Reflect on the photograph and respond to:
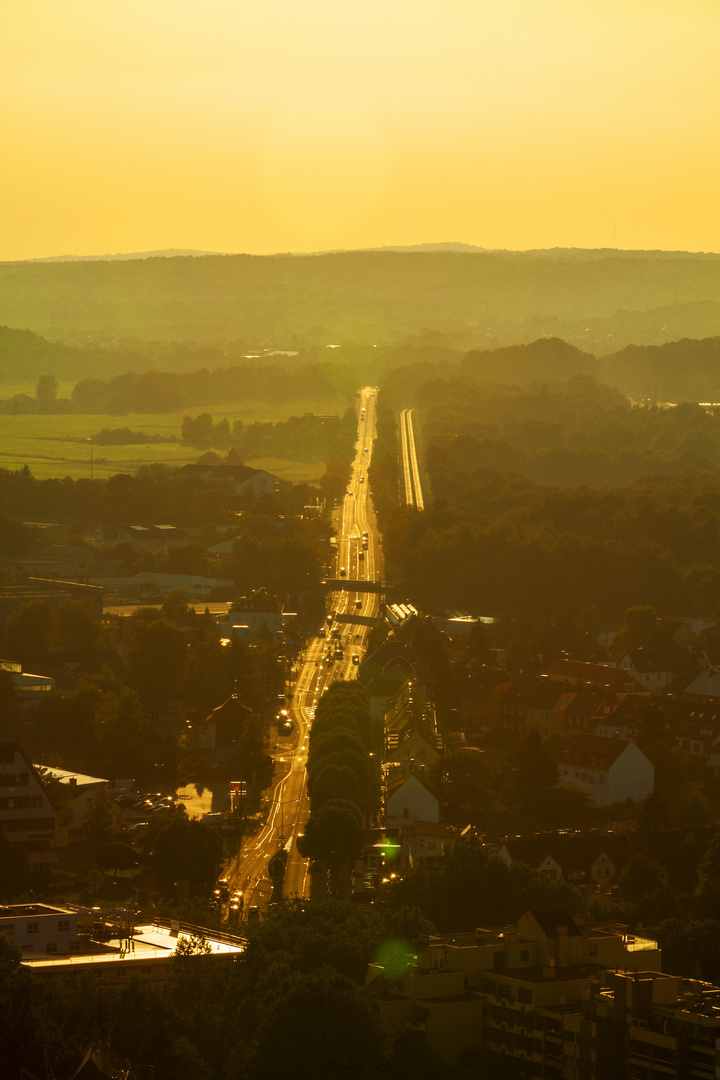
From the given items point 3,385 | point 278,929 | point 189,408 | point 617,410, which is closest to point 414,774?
point 278,929

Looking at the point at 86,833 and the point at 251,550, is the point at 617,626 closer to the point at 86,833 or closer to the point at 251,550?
the point at 251,550

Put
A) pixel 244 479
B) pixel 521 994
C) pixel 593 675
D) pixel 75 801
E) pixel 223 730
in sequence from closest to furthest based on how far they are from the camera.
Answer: pixel 521 994 < pixel 75 801 < pixel 223 730 < pixel 593 675 < pixel 244 479

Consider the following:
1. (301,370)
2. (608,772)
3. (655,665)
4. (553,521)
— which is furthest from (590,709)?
(301,370)

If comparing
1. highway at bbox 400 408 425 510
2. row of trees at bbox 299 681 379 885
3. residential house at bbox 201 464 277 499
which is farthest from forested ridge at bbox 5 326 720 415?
row of trees at bbox 299 681 379 885

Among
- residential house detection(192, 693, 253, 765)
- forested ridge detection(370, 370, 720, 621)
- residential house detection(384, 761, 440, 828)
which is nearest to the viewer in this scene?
residential house detection(384, 761, 440, 828)

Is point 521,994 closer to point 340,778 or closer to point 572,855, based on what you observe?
point 572,855

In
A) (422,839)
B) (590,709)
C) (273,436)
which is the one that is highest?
(273,436)

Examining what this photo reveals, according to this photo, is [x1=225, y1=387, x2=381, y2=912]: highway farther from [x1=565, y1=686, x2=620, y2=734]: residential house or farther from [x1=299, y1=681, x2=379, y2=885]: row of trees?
[x1=565, y1=686, x2=620, y2=734]: residential house
